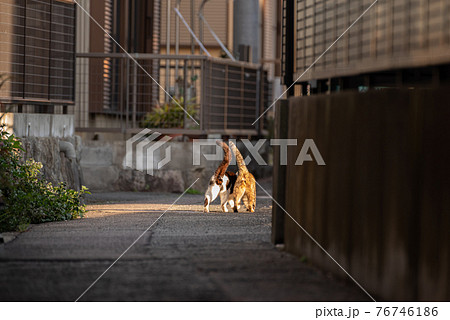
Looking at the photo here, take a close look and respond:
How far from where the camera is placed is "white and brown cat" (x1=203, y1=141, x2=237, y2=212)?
10.9 meters

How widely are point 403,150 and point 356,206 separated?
769 millimetres

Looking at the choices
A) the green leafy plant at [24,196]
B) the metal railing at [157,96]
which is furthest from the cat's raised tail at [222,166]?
the metal railing at [157,96]

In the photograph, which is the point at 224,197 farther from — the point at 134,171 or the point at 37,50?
the point at 134,171

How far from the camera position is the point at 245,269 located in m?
5.90

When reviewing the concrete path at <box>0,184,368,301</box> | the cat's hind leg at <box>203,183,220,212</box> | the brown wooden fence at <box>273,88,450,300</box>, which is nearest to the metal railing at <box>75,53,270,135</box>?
the cat's hind leg at <box>203,183,220,212</box>

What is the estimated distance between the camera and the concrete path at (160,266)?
16.7 ft

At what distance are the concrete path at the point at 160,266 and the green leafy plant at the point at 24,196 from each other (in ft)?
1.05

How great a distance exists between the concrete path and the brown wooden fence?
25 centimetres

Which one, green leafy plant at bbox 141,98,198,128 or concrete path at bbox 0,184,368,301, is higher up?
green leafy plant at bbox 141,98,198,128

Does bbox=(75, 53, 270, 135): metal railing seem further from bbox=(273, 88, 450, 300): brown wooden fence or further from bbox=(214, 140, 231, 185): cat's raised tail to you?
bbox=(273, 88, 450, 300): brown wooden fence

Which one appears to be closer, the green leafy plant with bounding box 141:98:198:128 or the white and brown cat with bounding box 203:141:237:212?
the white and brown cat with bounding box 203:141:237:212

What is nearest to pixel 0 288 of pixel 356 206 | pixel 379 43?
pixel 356 206

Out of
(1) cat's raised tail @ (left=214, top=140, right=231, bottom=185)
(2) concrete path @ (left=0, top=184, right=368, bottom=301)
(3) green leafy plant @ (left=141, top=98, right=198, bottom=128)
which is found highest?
(3) green leafy plant @ (left=141, top=98, right=198, bottom=128)

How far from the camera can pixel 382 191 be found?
502 centimetres
